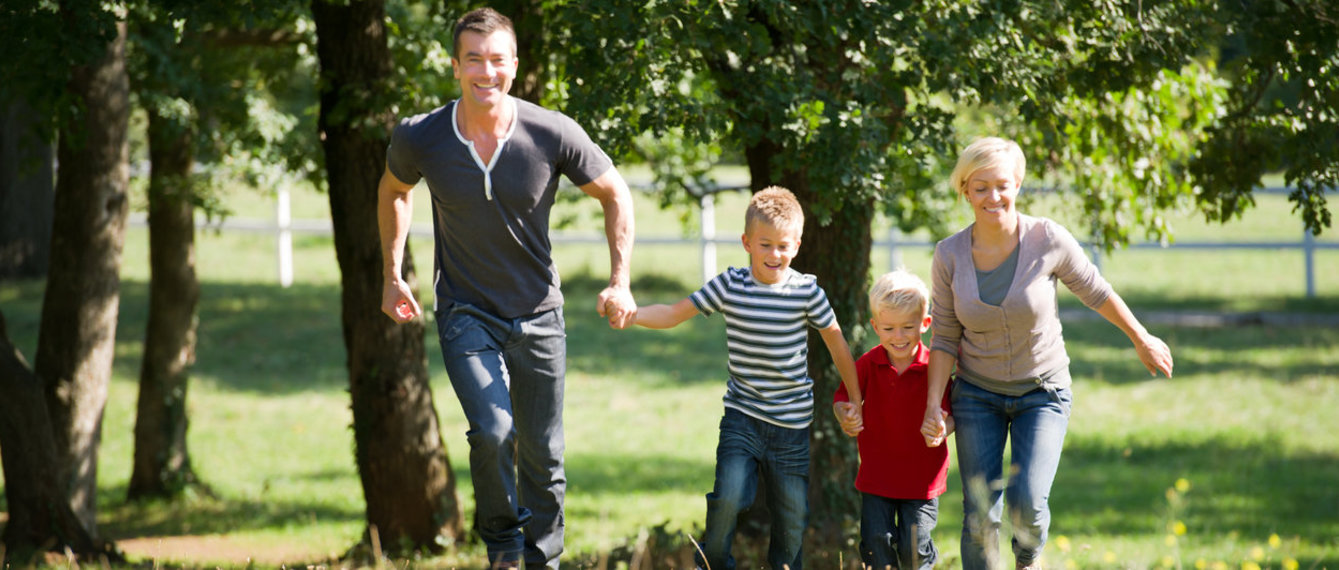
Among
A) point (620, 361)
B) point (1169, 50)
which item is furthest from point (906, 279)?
point (620, 361)

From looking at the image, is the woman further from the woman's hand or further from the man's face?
the man's face

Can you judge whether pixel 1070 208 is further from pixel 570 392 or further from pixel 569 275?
pixel 569 275

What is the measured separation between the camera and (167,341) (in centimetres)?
1143

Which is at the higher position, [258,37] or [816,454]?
[258,37]

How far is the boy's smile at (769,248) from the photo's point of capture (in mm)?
4285

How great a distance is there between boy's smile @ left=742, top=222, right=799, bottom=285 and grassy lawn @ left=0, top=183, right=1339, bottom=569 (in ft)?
5.10

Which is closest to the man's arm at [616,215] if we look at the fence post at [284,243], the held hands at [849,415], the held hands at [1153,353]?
the held hands at [849,415]

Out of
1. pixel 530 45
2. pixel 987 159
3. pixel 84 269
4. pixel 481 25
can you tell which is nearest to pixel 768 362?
pixel 987 159

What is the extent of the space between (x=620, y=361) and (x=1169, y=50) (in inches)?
480

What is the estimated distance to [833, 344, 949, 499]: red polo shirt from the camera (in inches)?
173

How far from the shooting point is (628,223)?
4.35 metres

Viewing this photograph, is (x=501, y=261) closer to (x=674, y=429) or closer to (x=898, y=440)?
(x=898, y=440)

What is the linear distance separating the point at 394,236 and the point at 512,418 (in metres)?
0.75

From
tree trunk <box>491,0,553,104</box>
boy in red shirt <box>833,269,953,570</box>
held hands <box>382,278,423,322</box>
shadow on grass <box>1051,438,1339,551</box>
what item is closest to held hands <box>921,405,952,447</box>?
boy in red shirt <box>833,269,953,570</box>
